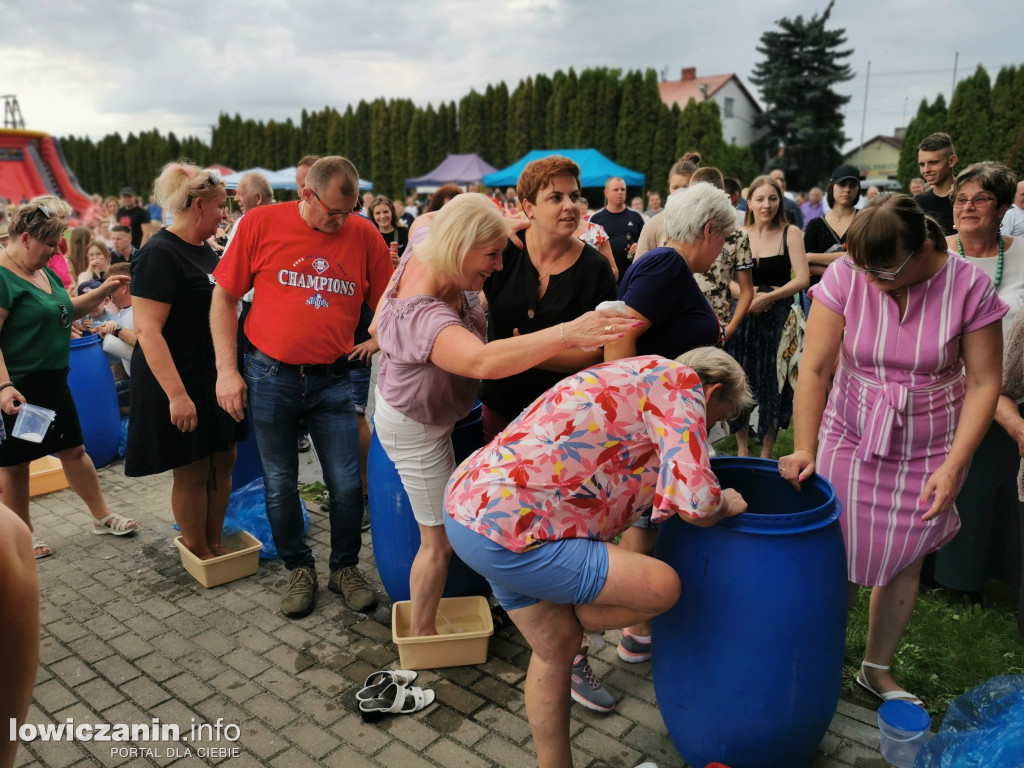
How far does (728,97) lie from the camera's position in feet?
184

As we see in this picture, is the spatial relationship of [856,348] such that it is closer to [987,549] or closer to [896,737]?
[896,737]

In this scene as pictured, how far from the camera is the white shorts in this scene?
2.91 metres

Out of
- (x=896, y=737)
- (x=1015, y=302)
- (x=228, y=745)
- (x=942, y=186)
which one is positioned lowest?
(x=228, y=745)

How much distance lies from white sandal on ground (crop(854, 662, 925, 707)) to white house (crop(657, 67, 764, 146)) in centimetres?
5128

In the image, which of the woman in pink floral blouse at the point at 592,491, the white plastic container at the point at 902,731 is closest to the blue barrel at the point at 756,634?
the woman in pink floral blouse at the point at 592,491

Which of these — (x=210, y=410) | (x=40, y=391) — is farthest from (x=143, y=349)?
(x=40, y=391)

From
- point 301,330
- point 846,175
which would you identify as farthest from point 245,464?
point 846,175

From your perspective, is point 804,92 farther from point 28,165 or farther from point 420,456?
point 420,456

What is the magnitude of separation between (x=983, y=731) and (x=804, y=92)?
49.7 m

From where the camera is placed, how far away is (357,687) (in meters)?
3.04

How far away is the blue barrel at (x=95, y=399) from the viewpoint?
556 cm

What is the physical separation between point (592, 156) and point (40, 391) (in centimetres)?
2054

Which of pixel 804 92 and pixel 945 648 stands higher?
pixel 804 92

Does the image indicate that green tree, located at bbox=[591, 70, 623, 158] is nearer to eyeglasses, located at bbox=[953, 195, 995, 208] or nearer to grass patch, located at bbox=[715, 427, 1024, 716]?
eyeglasses, located at bbox=[953, 195, 995, 208]
